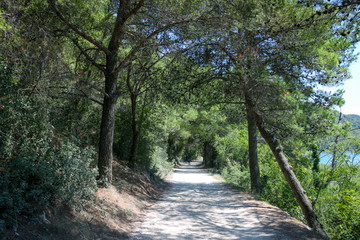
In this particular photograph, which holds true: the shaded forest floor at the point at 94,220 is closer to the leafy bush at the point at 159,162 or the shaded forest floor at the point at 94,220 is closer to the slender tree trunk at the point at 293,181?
the slender tree trunk at the point at 293,181

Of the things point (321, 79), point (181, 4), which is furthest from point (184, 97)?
point (321, 79)

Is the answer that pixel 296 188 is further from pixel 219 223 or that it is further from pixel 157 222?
pixel 157 222

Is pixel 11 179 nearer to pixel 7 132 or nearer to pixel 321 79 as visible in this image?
pixel 7 132

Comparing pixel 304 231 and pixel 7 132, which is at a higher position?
pixel 7 132

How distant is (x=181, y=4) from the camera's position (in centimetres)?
836

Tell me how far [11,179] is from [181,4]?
6.78m

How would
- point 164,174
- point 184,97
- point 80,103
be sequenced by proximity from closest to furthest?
point 80,103 → point 184,97 → point 164,174

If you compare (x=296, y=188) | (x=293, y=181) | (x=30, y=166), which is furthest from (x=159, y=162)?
(x=30, y=166)

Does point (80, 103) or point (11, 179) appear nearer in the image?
point (11, 179)

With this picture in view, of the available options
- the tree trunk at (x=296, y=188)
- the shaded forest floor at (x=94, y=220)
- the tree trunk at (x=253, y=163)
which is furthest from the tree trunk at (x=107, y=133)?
the tree trunk at (x=253, y=163)

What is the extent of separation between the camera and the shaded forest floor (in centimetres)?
448

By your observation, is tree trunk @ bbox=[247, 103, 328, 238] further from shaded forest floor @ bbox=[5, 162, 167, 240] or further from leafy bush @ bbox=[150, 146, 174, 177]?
leafy bush @ bbox=[150, 146, 174, 177]

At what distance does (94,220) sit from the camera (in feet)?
21.0

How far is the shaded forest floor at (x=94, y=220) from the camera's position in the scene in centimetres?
448
